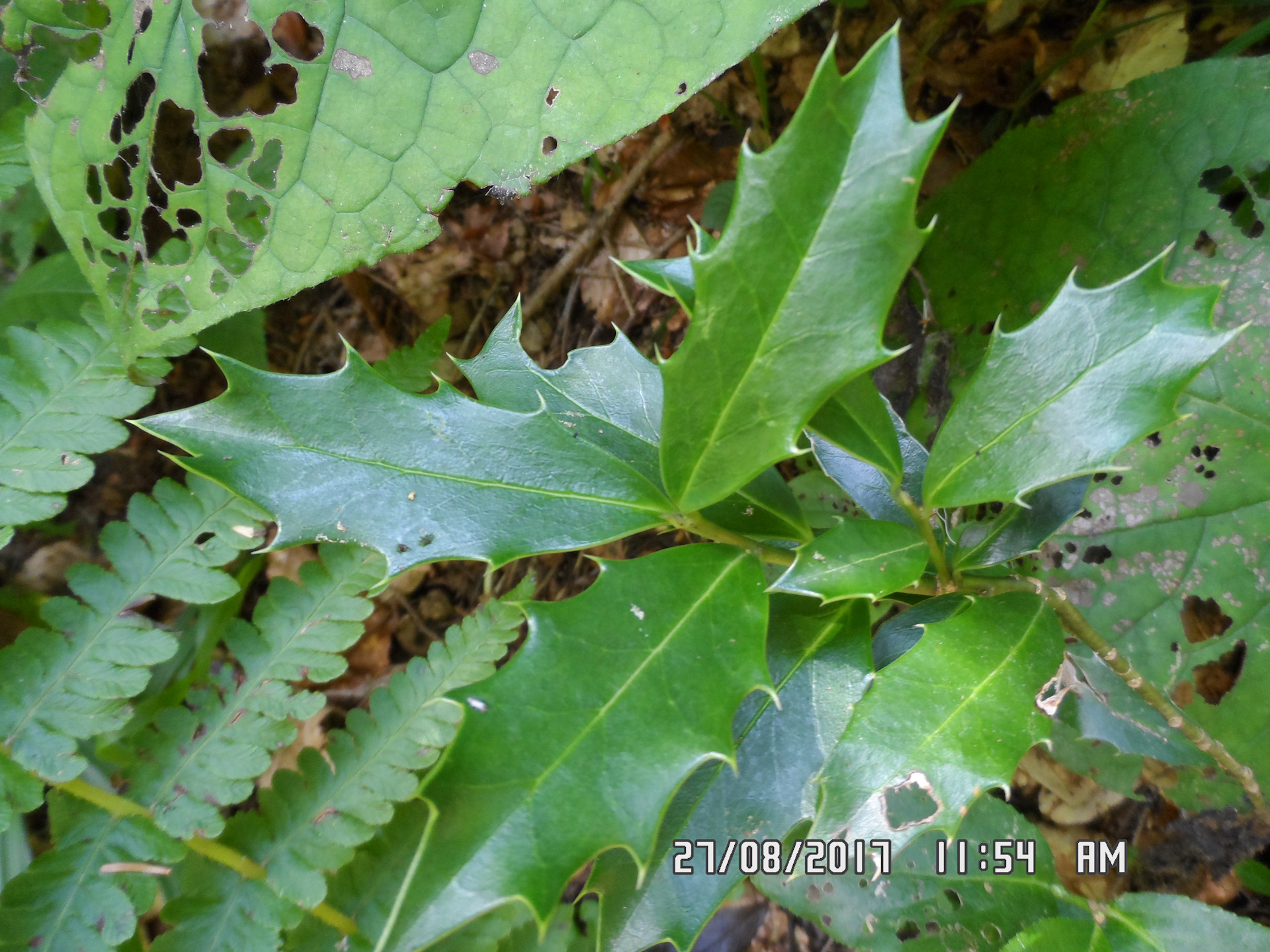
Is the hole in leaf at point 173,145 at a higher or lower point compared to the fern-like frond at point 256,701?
higher

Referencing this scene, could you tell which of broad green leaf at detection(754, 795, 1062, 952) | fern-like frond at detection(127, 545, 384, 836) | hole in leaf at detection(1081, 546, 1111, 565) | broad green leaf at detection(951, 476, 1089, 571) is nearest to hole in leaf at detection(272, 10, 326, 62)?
fern-like frond at detection(127, 545, 384, 836)

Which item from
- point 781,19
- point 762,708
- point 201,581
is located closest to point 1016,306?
point 781,19

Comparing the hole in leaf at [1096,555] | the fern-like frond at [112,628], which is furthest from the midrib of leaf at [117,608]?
the hole in leaf at [1096,555]

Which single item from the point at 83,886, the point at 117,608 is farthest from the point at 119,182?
the point at 83,886

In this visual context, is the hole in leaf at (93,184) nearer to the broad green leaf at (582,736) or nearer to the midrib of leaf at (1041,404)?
the broad green leaf at (582,736)

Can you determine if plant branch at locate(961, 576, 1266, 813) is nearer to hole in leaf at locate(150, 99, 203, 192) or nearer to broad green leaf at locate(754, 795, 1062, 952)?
broad green leaf at locate(754, 795, 1062, 952)

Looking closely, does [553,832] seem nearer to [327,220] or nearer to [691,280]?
[691,280]

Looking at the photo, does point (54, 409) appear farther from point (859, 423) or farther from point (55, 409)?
point (859, 423)
